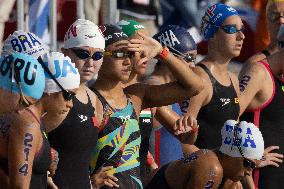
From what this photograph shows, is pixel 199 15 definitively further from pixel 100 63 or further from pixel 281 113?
pixel 100 63

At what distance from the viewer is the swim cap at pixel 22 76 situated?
731 cm

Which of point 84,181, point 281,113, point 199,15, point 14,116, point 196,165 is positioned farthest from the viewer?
point 199,15

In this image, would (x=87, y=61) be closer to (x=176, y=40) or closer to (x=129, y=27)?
(x=129, y=27)

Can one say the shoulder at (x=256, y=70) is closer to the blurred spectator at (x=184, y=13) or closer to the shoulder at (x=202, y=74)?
the shoulder at (x=202, y=74)

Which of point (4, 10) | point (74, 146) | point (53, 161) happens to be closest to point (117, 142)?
point (74, 146)

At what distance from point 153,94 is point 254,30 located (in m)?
7.75

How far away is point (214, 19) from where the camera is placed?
11250 mm

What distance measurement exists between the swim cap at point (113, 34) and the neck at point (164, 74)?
1473 millimetres

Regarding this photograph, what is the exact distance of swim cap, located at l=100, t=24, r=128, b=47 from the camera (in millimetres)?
9031

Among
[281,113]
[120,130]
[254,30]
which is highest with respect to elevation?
[120,130]

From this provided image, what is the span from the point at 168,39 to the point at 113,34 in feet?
6.75

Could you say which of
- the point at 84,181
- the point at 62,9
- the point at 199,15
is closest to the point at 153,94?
the point at 84,181

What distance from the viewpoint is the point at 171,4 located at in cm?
1628

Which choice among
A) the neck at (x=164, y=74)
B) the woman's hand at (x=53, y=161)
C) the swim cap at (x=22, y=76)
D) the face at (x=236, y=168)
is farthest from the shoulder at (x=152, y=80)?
the swim cap at (x=22, y=76)
